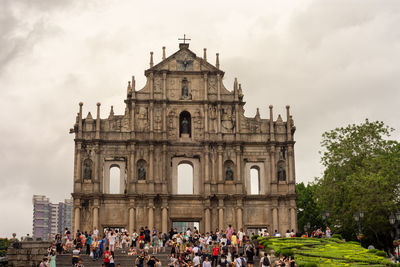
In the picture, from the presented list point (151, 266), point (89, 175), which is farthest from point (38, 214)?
point (151, 266)

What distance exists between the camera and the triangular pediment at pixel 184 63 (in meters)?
50.5

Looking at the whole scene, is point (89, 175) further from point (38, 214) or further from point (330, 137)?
point (38, 214)

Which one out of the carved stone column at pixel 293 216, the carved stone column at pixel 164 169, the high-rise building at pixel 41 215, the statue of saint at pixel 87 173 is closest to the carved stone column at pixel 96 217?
the statue of saint at pixel 87 173

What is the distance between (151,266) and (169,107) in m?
23.9

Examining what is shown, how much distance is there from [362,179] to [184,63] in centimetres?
1823

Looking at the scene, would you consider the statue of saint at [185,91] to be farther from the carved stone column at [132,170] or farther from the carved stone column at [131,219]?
the carved stone column at [131,219]

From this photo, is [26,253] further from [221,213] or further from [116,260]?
[221,213]

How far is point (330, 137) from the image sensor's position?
162ft

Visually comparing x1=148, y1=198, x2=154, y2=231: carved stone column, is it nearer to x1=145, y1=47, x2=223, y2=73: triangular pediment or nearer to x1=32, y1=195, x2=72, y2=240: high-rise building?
x1=145, y1=47, x2=223, y2=73: triangular pediment

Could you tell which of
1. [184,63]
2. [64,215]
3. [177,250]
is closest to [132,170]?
[184,63]

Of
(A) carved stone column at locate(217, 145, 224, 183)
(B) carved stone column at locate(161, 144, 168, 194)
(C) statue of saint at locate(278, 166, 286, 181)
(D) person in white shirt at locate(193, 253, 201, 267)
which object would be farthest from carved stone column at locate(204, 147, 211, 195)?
(D) person in white shirt at locate(193, 253, 201, 267)

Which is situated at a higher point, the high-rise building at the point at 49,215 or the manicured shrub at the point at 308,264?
the high-rise building at the point at 49,215

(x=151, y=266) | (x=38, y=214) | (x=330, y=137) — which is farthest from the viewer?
(x=38, y=214)

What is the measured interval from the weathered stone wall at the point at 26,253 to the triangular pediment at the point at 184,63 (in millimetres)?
21266
